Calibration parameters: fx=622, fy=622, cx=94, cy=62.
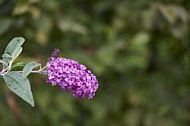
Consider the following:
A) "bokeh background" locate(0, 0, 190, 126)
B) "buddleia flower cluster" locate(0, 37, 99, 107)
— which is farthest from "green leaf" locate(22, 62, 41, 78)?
"bokeh background" locate(0, 0, 190, 126)

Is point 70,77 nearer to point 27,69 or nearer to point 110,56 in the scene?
point 27,69

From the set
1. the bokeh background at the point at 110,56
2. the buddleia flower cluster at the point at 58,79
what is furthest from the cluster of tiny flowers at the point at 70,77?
the bokeh background at the point at 110,56

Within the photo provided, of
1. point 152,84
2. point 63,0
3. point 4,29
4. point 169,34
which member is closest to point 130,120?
point 152,84

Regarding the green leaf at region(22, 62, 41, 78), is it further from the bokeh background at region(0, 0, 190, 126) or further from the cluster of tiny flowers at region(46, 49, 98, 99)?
the bokeh background at region(0, 0, 190, 126)

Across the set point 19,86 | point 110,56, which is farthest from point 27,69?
point 110,56

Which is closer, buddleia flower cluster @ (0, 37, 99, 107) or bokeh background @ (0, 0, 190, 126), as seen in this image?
buddleia flower cluster @ (0, 37, 99, 107)

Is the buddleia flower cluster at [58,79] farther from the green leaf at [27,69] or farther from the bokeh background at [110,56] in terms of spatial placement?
the bokeh background at [110,56]
